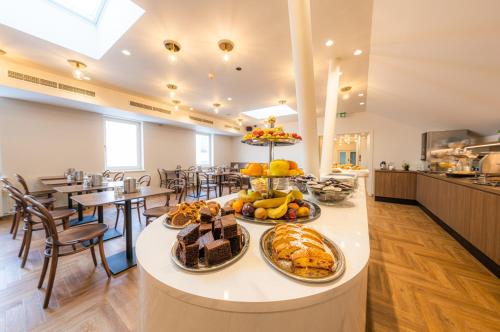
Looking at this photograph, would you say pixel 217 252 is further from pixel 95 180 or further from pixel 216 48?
pixel 95 180

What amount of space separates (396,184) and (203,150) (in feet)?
22.6

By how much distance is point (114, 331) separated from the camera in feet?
4.02

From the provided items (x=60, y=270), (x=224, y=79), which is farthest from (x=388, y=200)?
(x=60, y=270)

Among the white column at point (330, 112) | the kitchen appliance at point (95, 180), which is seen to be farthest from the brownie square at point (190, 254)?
the kitchen appliance at point (95, 180)

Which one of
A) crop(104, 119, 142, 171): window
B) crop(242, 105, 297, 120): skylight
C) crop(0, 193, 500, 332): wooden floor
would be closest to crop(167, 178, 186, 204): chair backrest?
crop(0, 193, 500, 332): wooden floor

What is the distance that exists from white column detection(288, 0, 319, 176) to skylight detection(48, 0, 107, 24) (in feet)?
9.52

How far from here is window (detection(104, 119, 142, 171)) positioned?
4828 mm

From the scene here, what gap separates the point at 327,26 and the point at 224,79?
2.05 m

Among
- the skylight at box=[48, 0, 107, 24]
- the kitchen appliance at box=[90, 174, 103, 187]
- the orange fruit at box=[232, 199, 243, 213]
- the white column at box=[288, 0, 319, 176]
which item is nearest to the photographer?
the orange fruit at box=[232, 199, 243, 213]

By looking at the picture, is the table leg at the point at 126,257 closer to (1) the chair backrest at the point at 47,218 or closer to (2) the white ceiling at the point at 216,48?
(1) the chair backrest at the point at 47,218

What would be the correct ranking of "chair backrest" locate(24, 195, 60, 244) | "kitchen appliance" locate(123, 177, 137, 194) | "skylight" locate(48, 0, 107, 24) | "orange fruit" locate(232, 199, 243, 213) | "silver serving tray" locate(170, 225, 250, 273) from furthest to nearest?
"skylight" locate(48, 0, 107, 24)
"kitchen appliance" locate(123, 177, 137, 194)
"chair backrest" locate(24, 195, 60, 244)
"orange fruit" locate(232, 199, 243, 213)
"silver serving tray" locate(170, 225, 250, 273)

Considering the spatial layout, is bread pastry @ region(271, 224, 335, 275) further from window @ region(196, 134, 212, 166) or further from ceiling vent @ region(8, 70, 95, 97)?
window @ region(196, 134, 212, 166)

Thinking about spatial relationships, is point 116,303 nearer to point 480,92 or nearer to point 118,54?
point 118,54

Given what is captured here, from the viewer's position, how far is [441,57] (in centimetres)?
212
